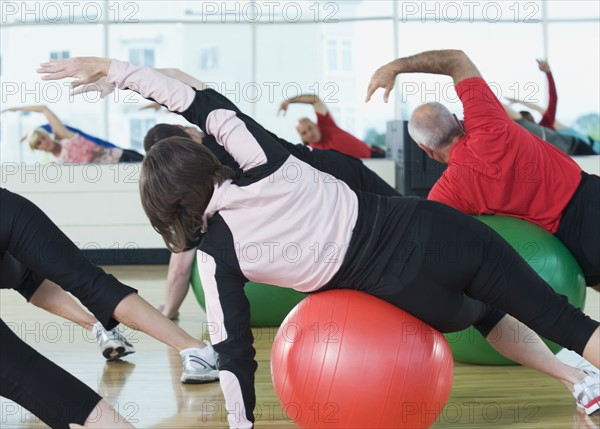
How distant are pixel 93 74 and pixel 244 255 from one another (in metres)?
0.63

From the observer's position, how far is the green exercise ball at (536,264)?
2.75m

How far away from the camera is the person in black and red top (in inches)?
78.9

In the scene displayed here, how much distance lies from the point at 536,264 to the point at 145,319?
1334mm

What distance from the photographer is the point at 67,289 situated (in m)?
2.04

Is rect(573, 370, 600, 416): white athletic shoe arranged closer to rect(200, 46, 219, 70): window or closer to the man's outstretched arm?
the man's outstretched arm

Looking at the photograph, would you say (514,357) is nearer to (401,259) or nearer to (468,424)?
(468,424)

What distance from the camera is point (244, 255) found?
2020 millimetres

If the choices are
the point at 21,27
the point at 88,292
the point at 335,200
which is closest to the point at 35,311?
the point at 88,292

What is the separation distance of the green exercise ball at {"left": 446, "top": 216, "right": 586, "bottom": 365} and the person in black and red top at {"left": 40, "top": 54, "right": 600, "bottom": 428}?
2.19 ft

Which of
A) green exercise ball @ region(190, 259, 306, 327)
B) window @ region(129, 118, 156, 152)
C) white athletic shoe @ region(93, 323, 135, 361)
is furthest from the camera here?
window @ region(129, 118, 156, 152)

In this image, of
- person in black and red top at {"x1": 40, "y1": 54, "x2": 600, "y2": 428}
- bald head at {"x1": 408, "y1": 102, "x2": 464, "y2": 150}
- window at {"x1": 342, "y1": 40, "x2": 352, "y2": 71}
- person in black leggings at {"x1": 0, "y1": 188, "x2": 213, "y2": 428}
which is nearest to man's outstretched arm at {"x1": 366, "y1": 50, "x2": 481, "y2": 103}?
bald head at {"x1": 408, "y1": 102, "x2": 464, "y2": 150}

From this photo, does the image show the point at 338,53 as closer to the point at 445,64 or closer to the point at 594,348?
the point at 445,64

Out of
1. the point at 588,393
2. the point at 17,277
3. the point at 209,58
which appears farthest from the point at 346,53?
the point at 588,393

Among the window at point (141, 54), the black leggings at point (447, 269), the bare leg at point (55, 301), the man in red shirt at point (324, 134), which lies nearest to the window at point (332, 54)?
the window at point (141, 54)
